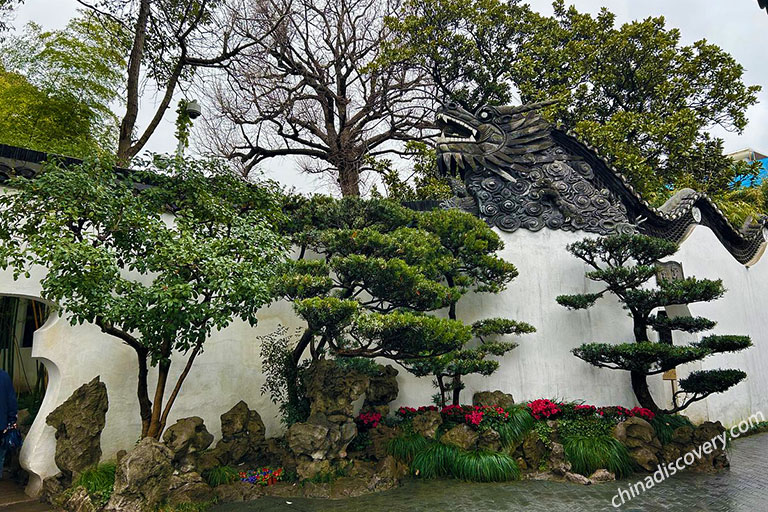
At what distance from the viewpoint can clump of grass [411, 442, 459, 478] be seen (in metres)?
5.62

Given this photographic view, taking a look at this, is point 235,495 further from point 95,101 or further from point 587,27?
point 587,27

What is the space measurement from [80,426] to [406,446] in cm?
370

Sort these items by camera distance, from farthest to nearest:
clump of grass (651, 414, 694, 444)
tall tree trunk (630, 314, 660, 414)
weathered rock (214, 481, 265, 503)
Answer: tall tree trunk (630, 314, 660, 414)
clump of grass (651, 414, 694, 444)
weathered rock (214, 481, 265, 503)

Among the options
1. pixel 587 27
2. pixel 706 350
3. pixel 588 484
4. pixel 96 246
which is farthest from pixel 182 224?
pixel 587 27

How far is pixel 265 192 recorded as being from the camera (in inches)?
248

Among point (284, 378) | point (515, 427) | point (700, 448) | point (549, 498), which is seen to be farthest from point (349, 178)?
point (700, 448)

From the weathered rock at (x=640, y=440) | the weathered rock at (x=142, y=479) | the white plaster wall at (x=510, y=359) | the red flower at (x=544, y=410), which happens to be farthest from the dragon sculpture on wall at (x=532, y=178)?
the weathered rock at (x=142, y=479)

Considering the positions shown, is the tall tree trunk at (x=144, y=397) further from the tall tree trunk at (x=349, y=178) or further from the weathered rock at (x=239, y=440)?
the tall tree trunk at (x=349, y=178)

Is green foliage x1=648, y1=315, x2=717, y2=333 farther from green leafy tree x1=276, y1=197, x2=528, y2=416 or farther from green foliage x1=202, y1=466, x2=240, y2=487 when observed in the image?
green foliage x1=202, y1=466, x2=240, y2=487

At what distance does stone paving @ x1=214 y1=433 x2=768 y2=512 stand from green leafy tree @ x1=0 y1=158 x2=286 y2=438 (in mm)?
1936

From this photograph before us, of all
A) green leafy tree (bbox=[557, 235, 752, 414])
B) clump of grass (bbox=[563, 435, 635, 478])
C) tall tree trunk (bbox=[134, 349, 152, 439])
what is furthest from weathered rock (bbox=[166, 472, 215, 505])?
green leafy tree (bbox=[557, 235, 752, 414])

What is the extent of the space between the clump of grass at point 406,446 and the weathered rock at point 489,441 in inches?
26.4

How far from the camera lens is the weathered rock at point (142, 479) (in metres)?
4.34

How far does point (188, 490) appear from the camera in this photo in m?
4.71
